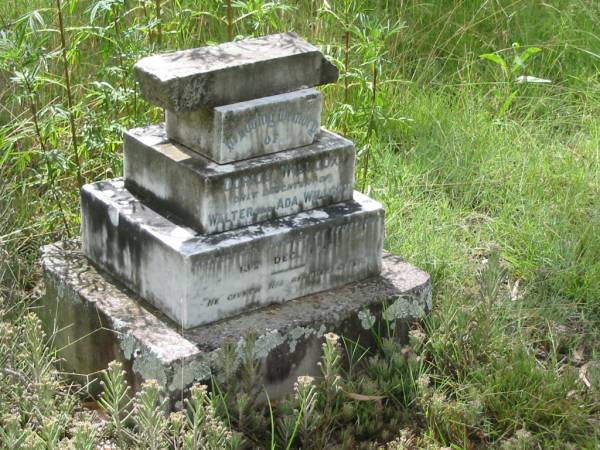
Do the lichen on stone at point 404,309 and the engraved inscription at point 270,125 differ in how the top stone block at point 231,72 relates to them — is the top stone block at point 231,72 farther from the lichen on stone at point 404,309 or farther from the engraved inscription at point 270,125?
the lichen on stone at point 404,309

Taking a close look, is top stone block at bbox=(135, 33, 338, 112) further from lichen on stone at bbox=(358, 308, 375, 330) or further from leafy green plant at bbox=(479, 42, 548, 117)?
leafy green plant at bbox=(479, 42, 548, 117)

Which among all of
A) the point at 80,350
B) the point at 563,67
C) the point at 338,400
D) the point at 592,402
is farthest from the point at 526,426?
the point at 563,67

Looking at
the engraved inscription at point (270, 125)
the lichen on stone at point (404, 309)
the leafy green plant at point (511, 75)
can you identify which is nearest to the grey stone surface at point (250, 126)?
the engraved inscription at point (270, 125)

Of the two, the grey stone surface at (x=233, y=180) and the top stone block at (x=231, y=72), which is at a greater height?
the top stone block at (x=231, y=72)

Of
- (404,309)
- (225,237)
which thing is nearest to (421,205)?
(404,309)

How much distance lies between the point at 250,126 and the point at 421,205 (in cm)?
156

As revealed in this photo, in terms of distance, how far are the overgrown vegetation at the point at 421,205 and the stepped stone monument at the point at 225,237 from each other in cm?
18

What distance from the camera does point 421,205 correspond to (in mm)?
5484

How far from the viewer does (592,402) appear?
4340 mm

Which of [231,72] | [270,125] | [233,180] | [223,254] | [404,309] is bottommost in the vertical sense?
[404,309]

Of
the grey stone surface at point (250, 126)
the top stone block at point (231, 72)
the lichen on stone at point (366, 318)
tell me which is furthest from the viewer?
the lichen on stone at point (366, 318)

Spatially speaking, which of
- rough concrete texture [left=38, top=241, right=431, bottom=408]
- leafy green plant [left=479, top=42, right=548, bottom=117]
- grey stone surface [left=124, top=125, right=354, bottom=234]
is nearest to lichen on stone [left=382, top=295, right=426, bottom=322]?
rough concrete texture [left=38, top=241, right=431, bottom=408]

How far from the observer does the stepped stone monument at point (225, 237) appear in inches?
160

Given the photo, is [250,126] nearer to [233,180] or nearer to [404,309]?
[233,180]
